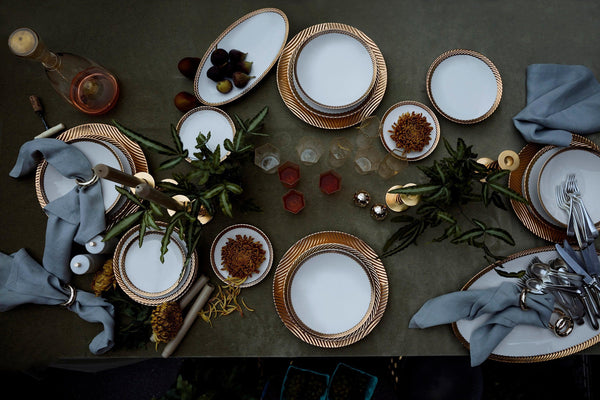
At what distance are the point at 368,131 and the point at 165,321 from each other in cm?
72

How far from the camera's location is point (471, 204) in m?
0.99

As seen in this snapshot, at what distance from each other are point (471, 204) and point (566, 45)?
0.57 meters

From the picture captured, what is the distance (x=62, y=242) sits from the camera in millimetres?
958

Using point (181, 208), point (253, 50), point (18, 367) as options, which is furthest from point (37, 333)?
point (253, 50)

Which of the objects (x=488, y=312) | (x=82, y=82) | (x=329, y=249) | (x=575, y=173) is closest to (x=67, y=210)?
(x=82, y=82)

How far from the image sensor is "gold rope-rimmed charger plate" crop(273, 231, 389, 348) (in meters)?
0.92

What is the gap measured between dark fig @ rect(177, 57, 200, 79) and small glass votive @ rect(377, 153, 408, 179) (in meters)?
0.60

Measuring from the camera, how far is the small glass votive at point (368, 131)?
99 cm

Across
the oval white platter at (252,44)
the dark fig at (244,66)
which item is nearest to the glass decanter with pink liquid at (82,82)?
the oval white platter at (252,44)

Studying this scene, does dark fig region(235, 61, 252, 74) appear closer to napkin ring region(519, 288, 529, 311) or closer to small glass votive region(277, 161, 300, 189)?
small glass votive region(277, 161, 300, 189)

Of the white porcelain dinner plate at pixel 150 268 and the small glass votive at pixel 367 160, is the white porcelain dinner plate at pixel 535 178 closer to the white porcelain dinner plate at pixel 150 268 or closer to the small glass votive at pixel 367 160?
the small glass votive at pixel 367 160

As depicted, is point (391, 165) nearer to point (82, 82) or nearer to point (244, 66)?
point (244, 66)

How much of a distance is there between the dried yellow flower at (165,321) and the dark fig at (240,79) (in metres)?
0.61

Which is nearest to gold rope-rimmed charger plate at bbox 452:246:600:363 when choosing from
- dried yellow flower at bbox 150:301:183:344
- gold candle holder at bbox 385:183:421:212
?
gold candle holder at bbox 385:183:421:212
